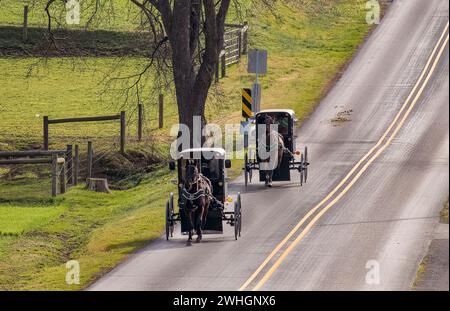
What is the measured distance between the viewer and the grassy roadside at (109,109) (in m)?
29.8

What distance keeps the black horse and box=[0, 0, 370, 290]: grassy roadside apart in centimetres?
184

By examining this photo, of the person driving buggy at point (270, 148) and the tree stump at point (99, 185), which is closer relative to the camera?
the person driving buggy at point (270, 148)

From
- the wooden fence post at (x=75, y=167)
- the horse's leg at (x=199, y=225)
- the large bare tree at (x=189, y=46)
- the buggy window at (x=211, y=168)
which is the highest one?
the large bare tree at (x=189, y=46)

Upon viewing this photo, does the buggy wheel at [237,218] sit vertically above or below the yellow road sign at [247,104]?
below

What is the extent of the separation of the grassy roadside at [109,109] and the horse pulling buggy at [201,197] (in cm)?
153

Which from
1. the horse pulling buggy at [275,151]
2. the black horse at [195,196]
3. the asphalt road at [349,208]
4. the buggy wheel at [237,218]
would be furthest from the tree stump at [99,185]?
the black horse at [195,196]

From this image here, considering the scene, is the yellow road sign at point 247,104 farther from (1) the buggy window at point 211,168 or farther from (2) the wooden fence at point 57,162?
(1) the buggy window at point 211,168

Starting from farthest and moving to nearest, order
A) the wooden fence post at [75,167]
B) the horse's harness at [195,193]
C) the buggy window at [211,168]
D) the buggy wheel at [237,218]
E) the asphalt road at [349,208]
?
1. the wooden fence post at [75,167]
2. the buggy window at [211,168]
3. the buggy wheel at [237,218]
4. the horse's harness at [195,193]
5. the asphalt road at [349,208]

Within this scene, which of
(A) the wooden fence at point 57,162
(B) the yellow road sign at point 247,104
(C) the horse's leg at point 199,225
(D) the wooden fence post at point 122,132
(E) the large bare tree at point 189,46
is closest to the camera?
(C) the horse's leg at point 199,225

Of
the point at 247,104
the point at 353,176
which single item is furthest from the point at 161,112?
the point at 353,176

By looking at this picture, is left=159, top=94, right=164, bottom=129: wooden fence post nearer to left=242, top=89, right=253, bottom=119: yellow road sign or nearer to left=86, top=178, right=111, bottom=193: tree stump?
left=242, top=89, right=253, bottom=119: yellow road sign

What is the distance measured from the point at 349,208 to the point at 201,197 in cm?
585

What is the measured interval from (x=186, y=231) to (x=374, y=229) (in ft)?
14.8

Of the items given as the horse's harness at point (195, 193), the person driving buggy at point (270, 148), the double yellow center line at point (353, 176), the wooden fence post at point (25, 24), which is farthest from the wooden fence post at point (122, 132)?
the wooden fence post at point (25, 24)
